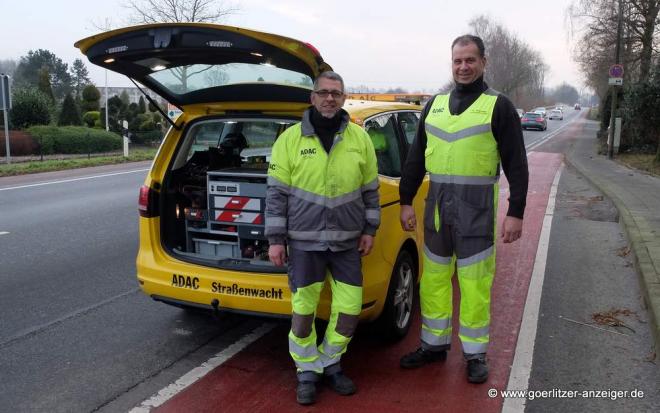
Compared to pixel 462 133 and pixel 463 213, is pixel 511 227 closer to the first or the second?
pixel 463 213

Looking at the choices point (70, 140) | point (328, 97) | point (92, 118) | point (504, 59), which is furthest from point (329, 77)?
point (504, 59)

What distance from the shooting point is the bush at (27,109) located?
2406cm

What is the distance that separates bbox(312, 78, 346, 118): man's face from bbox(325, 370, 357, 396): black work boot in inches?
61.5

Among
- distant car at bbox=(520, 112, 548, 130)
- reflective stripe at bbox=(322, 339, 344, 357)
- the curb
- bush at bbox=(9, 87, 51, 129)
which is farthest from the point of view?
distant car at bbox=(520, 112, 548, 130)

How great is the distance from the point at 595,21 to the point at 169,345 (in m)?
29.4

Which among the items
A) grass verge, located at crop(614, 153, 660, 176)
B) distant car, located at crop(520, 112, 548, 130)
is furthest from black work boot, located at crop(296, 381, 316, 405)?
distant car, located at crop(520, 112, 548, 130)

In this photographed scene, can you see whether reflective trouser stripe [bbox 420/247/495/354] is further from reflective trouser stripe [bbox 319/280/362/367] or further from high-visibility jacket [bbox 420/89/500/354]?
reflective trouser stripe [bbox 319/280/362/367]

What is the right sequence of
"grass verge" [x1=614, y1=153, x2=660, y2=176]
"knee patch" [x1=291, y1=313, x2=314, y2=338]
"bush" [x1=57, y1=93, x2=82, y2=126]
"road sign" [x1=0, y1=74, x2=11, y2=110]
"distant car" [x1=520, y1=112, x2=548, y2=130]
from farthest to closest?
1. "distant car" [x1=520, y1=112, x2=548, y2=130]
2. "bush" [x1=57, y1=93, x2=82, y2=126]
3. "road sign" [x1=0, y1=74, x2=11, y2=110]
4. "grass verge" [x1=614, y1=153, x2=660, y2=176]
5. "knee patch" [x1=291, y1=313, x2=314, y2=338]

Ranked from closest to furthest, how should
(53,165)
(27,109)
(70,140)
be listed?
(53,165) < (70,140) < (27,109)

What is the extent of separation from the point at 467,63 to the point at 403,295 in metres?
1.69

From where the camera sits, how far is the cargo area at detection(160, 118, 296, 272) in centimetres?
416

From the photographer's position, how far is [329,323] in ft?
11.8

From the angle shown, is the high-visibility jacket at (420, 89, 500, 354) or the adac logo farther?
the high-visibility jacket at (420, 89, 500, 354)

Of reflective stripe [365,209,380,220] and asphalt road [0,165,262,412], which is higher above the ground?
reflective stripe [365,209,380,220]
